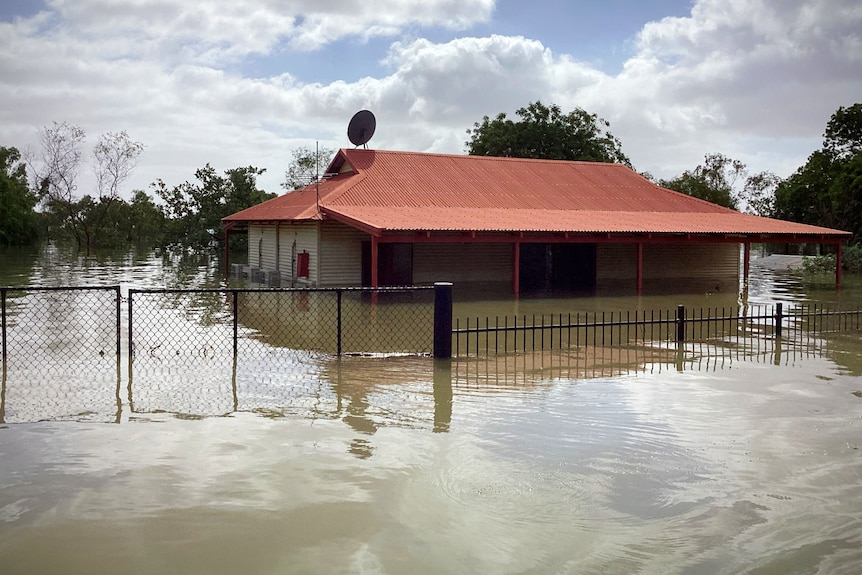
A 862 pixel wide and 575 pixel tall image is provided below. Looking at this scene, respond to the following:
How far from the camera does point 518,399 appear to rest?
981 centimetres

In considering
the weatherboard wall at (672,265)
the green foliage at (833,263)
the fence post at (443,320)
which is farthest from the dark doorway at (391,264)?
the green foliage at (833,263)

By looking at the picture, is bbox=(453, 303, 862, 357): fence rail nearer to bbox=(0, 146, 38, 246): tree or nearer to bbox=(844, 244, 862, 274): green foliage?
bbox=(844, 244, 862, 274): green foliage

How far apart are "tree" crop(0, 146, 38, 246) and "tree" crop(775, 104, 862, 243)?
57519 millimetres

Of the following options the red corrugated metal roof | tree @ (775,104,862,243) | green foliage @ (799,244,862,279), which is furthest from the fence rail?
tree @ (775,104,862,243)

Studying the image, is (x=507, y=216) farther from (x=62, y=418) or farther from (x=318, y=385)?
(x=62, y=418)

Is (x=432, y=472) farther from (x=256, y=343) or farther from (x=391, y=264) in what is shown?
(x=391, y=264)

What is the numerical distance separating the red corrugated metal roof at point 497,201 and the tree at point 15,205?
38337 millimetres

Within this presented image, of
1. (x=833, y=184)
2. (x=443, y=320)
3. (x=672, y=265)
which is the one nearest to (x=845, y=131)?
(x=833, y=184)

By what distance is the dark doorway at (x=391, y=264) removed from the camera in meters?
26.8

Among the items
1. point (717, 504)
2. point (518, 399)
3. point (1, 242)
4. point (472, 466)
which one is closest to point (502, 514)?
point (472, 466)

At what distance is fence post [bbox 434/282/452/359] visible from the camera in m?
11.8

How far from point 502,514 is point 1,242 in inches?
2712

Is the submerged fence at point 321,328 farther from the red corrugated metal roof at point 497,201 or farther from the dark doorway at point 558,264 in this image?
the dark doorway at point 558,264

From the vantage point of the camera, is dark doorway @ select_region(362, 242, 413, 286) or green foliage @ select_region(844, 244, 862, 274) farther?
green foliage @ select_region(844, 244, 862, 274)
